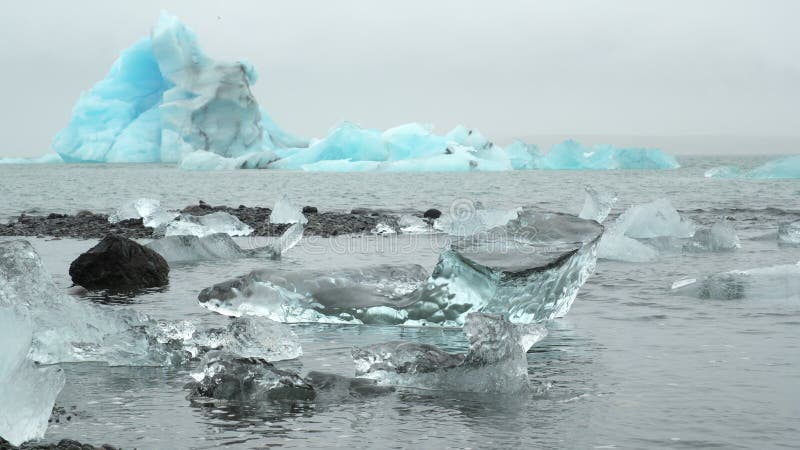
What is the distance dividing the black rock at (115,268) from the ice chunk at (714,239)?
20.6 feet

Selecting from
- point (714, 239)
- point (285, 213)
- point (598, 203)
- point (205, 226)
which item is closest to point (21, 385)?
point (714, 239)

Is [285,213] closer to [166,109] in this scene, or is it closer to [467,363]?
[467,363]

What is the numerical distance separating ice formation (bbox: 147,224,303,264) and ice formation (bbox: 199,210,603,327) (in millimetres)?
3218

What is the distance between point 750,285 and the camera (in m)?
6.86

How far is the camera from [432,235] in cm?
1388

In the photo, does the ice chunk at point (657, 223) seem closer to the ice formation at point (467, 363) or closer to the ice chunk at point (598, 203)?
the ice chunk at point (598, 203)

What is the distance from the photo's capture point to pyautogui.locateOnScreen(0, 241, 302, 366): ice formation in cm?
487

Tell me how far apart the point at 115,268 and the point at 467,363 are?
4.25 m

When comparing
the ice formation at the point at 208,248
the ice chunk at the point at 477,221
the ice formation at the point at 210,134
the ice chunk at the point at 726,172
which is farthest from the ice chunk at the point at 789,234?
the ice chunk at the point at 726,172

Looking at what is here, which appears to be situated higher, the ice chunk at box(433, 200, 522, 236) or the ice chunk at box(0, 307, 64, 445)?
the ice chunk at box(0, 307, 64, 445)

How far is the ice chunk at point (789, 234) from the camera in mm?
11906

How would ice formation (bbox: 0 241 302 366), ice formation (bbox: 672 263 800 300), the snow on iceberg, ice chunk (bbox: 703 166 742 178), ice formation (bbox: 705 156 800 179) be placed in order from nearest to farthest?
1. ice formation (bbox: 0 241 302 366)
2. ice formation (bbox: 672 263 800 300)
3. ice formation (bbox: 705 156 800 179)
4. ice chunk (bbox: 703 166 742 178)
5. the snow on iceberg

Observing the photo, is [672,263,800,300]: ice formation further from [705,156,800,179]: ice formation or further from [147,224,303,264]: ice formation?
[705,156,800,179]: ice formation

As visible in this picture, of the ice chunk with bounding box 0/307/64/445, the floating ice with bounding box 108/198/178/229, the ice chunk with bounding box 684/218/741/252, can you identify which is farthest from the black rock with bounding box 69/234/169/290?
the floating ice with bounding box 108/198/178/229
